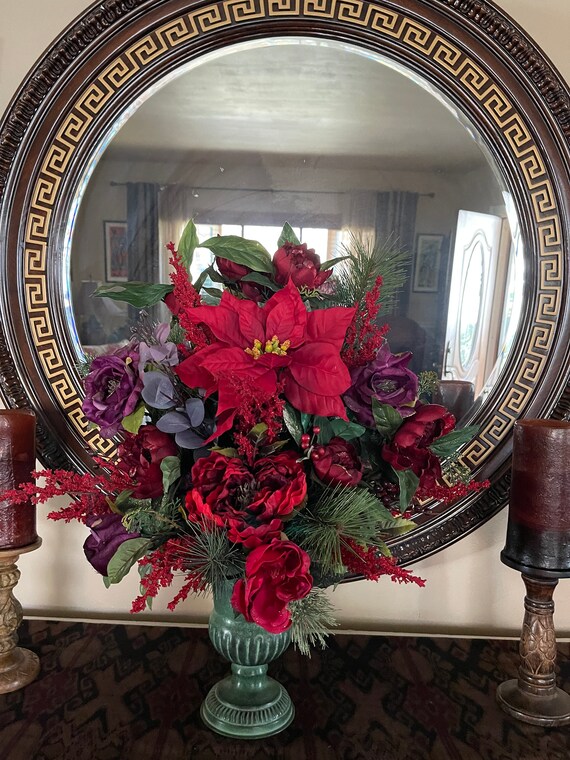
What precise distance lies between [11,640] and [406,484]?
0.57 m

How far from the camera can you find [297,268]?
2.09 feet

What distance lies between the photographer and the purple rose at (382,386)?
1.95 feet

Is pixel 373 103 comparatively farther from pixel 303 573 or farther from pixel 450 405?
pixel 303 573

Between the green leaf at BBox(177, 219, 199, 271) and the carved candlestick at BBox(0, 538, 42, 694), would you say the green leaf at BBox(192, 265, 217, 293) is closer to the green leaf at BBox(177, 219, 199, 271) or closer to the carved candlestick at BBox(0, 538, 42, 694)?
the green leaf at BBox(177, 219, 199, 271)

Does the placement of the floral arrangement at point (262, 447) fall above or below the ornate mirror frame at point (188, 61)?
below

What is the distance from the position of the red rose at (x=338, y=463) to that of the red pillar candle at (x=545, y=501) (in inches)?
10.4

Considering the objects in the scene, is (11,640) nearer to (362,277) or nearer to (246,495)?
(246,495)

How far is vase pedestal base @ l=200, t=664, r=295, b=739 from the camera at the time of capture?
Result: 0.68 metres

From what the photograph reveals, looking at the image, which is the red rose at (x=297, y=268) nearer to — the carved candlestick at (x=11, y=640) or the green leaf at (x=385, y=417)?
the green leaf at (x=385, y=417)

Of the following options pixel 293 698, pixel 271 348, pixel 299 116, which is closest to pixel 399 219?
pixel 299 116

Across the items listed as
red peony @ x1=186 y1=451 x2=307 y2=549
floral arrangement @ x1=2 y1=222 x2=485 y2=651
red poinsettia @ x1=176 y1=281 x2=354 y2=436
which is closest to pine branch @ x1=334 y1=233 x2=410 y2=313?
floral arrangement @ x1=2 y1=222 x2=485 y2=651

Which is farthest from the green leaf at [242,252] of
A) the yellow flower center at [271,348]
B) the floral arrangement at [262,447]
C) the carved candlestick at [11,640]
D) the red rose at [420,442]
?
the carved candlestick at [11,640]

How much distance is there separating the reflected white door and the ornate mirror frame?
41mm

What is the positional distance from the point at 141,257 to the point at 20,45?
1.19 ft
